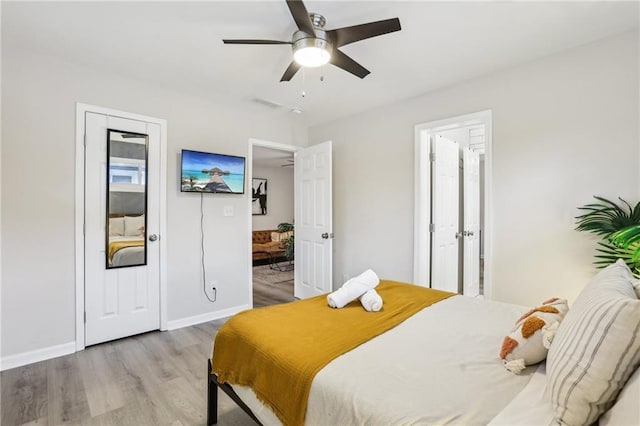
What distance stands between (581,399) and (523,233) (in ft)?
7.16

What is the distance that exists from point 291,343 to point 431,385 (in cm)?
62

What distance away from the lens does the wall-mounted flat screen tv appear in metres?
3.34

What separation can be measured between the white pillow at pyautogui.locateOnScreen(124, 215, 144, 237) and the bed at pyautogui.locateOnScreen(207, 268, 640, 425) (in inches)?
80.9

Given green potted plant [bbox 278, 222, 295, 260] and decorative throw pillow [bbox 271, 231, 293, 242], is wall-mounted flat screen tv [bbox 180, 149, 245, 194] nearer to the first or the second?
green potted plant [bbox 278, 222, 295, 260]

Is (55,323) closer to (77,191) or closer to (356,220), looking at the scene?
(77,191)

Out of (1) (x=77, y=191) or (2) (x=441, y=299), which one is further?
(1) (x=77, y=191)

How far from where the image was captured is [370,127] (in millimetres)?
3896

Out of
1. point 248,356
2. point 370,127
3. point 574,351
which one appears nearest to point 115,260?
point 248,356

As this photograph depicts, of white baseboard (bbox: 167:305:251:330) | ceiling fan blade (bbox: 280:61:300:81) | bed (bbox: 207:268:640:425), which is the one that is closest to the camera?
bed (bbox: 207:268:640:425)

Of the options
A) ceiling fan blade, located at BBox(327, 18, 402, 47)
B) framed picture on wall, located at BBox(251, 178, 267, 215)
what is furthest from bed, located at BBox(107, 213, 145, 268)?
framed picture on wall, located at BBox(251, 178, 267, 215)

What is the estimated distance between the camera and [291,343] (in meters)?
1.42

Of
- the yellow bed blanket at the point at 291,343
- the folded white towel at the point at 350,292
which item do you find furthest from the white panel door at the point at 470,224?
the folded white towel at the point at 350,292

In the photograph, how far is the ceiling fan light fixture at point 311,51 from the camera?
1.97 metres

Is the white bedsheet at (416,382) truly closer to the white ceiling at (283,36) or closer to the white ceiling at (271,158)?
the white ceiling at (283,36)
